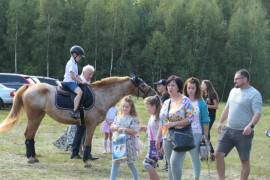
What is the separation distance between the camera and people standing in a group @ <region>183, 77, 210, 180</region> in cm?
672

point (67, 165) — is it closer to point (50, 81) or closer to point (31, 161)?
point (31, 161)

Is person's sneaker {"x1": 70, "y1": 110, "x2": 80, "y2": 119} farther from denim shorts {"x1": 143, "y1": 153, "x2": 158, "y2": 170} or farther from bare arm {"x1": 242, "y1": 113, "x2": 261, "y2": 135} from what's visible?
bare arm {"x1": 242, "y1": 113, "x2": 261, "y2": 135}

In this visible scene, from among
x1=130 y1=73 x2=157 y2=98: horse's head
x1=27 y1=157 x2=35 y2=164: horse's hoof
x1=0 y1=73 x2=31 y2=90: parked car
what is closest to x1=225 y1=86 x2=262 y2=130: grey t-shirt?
x1=130 y1=73 x2=157 y2=98: horse's head

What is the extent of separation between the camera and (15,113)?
367 inches

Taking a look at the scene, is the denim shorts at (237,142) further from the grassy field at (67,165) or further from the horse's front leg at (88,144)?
the horse's front leg at (88,144)

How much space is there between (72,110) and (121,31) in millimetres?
39718

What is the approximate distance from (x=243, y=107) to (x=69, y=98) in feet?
12.9

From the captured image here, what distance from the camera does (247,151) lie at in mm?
6688

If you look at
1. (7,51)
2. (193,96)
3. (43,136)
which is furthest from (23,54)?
(193,96)

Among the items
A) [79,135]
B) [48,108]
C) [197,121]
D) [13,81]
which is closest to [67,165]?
[79,135]

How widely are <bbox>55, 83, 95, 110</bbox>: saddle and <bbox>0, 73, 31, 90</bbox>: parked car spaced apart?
47.2 ft

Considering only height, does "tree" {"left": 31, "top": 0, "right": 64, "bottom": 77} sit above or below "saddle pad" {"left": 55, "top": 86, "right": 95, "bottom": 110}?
above

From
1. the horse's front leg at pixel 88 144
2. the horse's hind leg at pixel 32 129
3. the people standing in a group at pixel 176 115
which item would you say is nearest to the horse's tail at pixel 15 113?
the horse's hind leg at pixel 32 129

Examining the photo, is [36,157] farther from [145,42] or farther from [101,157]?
[145,42]
